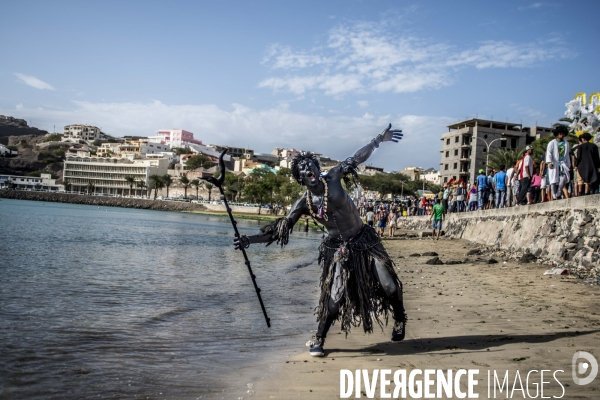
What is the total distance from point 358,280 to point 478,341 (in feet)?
5.20

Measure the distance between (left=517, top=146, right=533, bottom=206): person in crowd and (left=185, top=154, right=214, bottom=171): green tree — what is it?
166518 millimetres

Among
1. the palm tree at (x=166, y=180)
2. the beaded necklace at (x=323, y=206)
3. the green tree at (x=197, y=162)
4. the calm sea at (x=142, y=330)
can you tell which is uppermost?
the green tree at (x=197, y=162)

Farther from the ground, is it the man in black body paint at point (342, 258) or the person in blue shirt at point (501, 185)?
the person in blue shirt at point (501, 185)

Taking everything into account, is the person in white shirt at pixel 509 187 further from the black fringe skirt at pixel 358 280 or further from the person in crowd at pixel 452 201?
the black fringe skirt at pixel 358 280

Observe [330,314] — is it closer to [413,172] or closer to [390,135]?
[390,135]

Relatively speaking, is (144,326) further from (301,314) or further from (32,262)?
(32,262)

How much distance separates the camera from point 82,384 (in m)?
4.70

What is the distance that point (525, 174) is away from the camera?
15.9 m

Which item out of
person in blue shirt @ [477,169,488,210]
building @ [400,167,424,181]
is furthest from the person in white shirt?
building @ [400,167,424,181]

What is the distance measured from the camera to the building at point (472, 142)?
89.2 metres

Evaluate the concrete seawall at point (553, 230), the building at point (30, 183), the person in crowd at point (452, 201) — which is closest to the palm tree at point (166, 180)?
the building at point (30, 183)

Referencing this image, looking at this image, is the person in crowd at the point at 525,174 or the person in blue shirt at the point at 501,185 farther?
the person in blue shirt at the point at 501,185

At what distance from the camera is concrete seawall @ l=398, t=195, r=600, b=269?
10.8 metres

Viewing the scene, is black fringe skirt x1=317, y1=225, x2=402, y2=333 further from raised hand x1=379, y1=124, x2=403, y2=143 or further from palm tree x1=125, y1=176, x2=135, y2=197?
palm tree x1=125, y1=176, x2=135, y2=197
